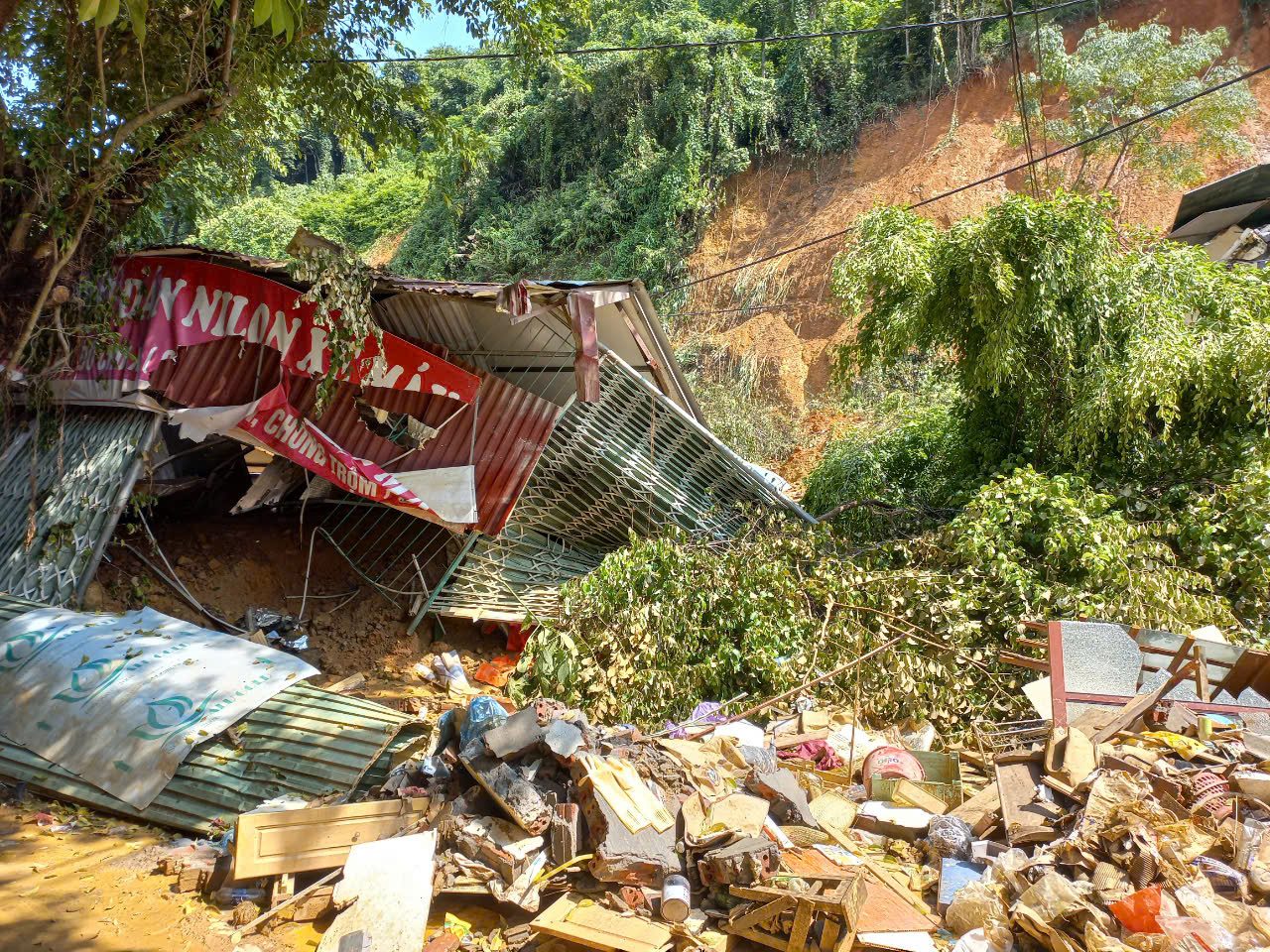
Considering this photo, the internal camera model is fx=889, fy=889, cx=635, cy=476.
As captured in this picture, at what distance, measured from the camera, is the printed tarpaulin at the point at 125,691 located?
4.60 m

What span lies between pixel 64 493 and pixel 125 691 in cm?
264

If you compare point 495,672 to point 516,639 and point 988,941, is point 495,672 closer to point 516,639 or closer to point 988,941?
point 516,639

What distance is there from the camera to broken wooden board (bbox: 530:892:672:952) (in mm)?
3379

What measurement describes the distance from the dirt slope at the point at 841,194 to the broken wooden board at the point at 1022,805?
1339 centimetres

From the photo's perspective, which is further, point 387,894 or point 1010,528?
point 1010,528

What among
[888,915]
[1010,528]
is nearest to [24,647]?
[888,915]

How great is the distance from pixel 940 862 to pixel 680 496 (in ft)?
15.5

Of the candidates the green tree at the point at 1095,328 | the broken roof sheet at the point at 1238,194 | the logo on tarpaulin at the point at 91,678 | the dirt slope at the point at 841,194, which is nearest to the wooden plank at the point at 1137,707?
the green tree at the point at 1095,328

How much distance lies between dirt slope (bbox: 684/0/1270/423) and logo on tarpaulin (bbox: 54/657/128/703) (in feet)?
46.8

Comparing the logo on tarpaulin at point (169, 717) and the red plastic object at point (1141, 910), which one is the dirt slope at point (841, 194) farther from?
the red plastic object at point (1141, 910)

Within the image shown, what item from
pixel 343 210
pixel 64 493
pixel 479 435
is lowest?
pixel 479 435

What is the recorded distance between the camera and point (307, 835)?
12.8 ft

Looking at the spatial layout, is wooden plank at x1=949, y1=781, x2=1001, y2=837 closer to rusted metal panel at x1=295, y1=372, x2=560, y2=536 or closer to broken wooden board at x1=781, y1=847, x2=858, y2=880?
broken wooden board at x1=781, y1=847, x2=858, y2=880

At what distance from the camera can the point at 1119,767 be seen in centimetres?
423
